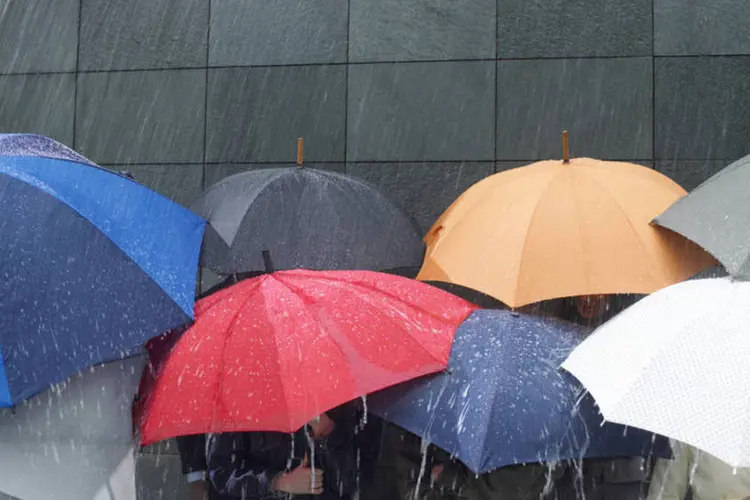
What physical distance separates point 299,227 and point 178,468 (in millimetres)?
2899

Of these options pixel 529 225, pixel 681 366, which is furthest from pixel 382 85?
pixel 681 366

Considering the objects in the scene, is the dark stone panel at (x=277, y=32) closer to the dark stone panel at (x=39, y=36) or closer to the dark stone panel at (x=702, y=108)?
the dark stone panel at (x=39, y=36)

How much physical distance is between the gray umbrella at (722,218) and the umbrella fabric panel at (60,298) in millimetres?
2748

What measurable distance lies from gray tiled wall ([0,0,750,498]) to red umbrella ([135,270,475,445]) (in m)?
3.20

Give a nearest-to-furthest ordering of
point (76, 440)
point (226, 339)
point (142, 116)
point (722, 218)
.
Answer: point (226, 339)
point (76, 440)
point (722, 218)
point (142, 116)

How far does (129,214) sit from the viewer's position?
550cm

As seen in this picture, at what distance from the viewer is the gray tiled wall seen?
8109 millimetres

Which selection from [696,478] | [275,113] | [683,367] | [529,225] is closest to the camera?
[683,367]

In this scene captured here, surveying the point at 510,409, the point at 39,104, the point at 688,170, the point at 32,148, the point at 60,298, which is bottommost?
the point at 510,409

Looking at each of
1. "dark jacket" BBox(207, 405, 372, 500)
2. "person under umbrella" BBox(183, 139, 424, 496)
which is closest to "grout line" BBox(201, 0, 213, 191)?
"person under umbrella" BBox(183, 139, 424, 496)

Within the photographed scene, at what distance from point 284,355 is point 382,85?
13.5 feet

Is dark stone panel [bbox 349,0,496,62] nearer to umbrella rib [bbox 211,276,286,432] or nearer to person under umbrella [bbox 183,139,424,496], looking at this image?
person under umbrella [bbox 183,139,424,496]

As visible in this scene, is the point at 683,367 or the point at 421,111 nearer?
the point at 683,367

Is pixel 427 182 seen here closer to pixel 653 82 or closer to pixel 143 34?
pixel 653 82
